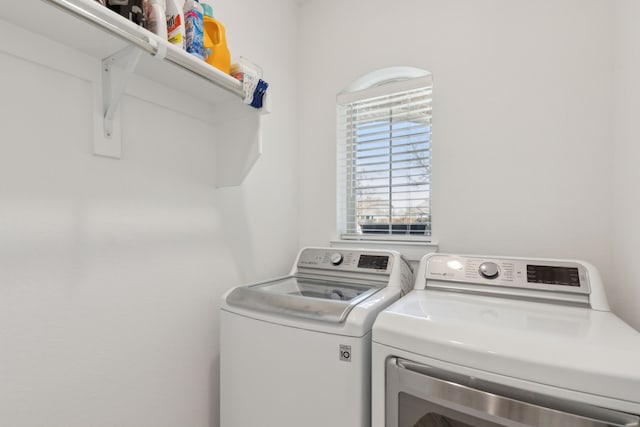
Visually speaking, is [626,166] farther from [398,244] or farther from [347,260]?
[347,260]

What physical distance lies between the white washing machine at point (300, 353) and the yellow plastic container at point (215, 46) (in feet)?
2.97

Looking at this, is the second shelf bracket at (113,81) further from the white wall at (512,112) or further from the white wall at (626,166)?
the white wall at (626,166)

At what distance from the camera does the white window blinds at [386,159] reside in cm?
177

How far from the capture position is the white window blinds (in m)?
1.77

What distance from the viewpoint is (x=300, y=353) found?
3.34 ft

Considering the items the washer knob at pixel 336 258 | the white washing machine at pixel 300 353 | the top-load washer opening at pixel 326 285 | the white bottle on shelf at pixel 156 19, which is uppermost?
the white bottle on shelf at pixel 156 19

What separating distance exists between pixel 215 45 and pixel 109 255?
0.87m

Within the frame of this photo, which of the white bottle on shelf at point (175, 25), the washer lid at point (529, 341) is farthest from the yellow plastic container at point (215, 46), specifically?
the washer lid at point (529, 341)

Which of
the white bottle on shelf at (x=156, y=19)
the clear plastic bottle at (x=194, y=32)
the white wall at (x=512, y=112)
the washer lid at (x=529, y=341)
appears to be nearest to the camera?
the washer lid at (x=529, y=341)

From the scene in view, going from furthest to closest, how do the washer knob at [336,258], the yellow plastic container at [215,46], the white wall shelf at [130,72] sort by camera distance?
the washer knob at [336,258], the yellow plastic container at [215,46], the white wall shelf at [130,72]

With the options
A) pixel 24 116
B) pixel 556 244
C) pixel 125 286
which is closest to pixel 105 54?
pixel 24 116

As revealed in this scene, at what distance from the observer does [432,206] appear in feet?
5.40

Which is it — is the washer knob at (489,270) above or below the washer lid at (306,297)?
above

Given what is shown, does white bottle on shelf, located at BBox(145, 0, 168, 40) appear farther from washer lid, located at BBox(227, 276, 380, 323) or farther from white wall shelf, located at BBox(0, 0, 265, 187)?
washer lid, located at BBox(227, 276, 380, 323)
